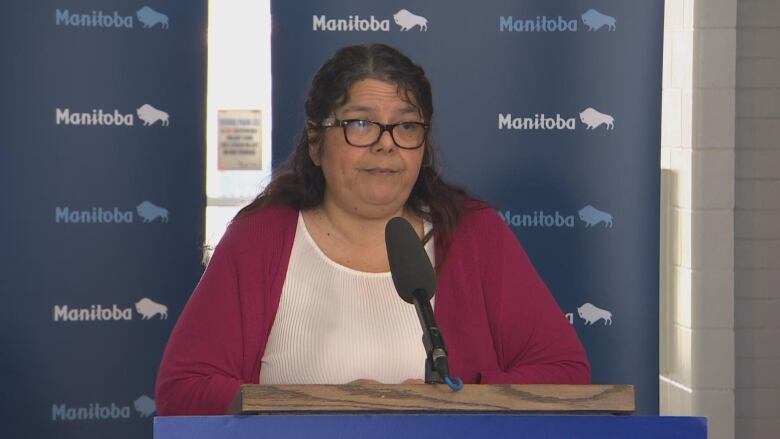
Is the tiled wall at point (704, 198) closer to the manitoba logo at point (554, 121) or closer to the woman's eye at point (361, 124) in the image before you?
the manitoba logo at point (554, 121)

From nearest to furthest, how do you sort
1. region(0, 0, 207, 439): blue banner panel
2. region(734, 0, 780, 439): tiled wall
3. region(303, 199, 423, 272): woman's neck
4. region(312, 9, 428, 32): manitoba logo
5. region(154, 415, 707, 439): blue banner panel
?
region(154, 415, 707, 439): blue banner panel, region(303, 199, 423, 272): woman's neck, region(0, 0, 207, 439): blue banner panel, region(312, 9, 428, 32): manitoba logo, region(734, 0, 780, 439): tiled wall

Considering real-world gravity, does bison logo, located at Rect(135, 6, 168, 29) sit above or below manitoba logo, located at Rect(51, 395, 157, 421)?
above

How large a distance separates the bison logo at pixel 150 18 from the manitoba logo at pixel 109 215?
0.52 metres

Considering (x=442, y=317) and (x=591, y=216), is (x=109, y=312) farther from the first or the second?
(x=591, y=216)

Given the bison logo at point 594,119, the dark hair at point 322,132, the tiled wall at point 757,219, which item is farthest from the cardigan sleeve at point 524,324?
the tiled wall at point 757,219

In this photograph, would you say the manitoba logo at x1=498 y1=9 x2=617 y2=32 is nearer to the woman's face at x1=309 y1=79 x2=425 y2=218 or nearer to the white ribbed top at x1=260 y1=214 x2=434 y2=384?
the woman's face at x1=309 y1=79 x2=425 y2=218

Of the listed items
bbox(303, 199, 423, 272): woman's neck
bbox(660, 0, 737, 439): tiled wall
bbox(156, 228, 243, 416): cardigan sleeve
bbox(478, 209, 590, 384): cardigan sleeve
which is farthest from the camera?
bbox(660, 0, 737, 439): tiled wall

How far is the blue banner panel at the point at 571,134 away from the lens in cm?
352

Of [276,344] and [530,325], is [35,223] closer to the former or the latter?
[276,344]

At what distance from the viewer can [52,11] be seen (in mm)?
3391

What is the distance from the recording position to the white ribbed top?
2445 mm

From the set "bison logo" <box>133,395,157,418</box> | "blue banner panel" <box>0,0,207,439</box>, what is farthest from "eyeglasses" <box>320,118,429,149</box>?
"bison logo" <box>133,395,157,418</box>

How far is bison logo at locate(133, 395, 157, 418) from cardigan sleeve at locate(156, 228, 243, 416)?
3.31 ft

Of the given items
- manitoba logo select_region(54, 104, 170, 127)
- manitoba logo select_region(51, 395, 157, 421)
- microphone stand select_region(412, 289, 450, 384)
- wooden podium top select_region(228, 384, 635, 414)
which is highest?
manitoba logo select_region(54, 104, 170, 127)
